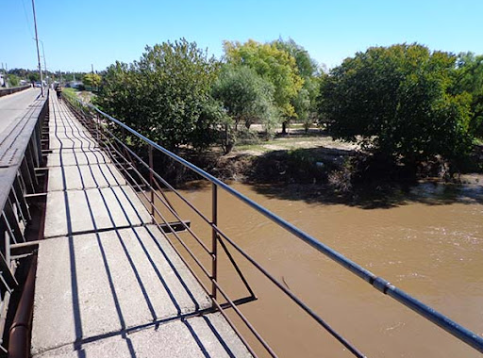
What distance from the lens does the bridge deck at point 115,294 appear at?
1915mm

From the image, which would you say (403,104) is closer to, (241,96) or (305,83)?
(241,96)

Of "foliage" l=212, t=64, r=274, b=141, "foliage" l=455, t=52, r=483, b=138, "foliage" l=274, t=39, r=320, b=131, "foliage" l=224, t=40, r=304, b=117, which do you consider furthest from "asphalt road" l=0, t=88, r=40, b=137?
"foliage" l=455, t=52, r=483, b=138

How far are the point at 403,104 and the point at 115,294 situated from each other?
53.0ft

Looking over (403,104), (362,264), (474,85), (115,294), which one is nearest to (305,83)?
(474,85)

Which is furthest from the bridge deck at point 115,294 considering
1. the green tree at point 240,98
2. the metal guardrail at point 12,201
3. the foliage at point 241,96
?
the foliage at point 241,96

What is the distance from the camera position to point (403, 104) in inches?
599

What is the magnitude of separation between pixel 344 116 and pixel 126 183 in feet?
47.1

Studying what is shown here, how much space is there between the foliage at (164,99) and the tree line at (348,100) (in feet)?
0.16

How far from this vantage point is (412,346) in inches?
238

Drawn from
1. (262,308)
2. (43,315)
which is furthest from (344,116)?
(43,315)

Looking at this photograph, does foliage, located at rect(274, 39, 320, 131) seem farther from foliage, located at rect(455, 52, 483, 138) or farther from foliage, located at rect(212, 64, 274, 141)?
foliage, located at rect(455, 52, 483, 138)

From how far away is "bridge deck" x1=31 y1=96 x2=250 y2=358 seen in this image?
6.28ft

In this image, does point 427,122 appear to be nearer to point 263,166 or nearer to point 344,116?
point 344,116

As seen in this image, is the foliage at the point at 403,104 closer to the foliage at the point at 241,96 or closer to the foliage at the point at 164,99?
the foliage at the point at 241,96
